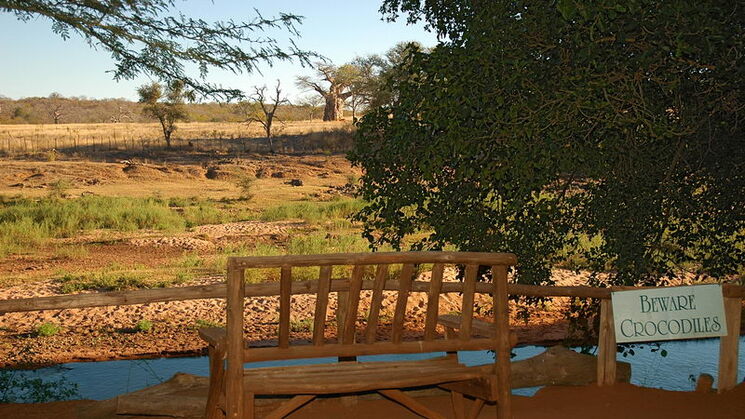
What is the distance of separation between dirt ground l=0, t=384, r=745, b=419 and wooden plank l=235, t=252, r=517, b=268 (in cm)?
176

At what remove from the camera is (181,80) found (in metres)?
11.2

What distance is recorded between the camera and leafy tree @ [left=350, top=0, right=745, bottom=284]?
638 cm

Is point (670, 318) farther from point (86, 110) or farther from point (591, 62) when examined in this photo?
point (86, 110)

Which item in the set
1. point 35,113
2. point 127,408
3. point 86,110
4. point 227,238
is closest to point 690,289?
point 127,408

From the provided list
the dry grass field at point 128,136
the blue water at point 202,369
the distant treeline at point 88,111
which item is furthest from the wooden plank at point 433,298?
the distant treeline at point 88,111

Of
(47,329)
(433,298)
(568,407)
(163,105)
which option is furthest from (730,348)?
(163,105)

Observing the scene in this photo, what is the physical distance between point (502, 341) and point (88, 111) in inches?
3387

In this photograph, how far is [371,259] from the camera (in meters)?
4.43

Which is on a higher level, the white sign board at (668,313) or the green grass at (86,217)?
the white sign board at (668,313)

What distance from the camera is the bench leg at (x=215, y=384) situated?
478cm

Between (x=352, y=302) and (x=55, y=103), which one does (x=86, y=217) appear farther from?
(x=55, y=103)

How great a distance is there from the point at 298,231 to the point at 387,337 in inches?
363

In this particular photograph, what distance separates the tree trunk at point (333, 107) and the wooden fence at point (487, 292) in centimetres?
5338

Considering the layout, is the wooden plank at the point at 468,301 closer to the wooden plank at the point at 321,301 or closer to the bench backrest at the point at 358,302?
the bench backrest at the point at 358,302
